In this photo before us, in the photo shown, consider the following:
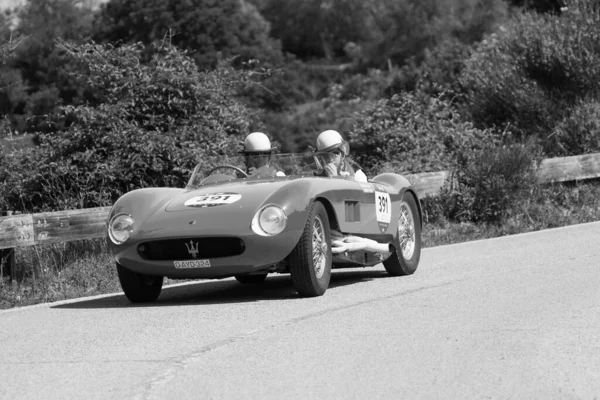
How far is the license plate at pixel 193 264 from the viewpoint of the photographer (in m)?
9.01

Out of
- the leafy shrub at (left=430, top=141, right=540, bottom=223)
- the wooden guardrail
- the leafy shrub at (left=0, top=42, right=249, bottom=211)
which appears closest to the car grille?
the wooden guardrail

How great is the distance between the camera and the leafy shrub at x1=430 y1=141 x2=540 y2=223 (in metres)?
17.0

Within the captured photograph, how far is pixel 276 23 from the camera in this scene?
13862 centimetres

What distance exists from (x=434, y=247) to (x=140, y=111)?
4.66m

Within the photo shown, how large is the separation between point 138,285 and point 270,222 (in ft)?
4.23

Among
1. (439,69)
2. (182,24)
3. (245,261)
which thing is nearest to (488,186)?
(245,261)

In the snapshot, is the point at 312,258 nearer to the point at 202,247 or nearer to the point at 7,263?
the point at 202,247

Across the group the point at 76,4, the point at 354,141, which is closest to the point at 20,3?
the point at 76,4

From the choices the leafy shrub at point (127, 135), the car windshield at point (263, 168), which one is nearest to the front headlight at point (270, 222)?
the car windshield at point (263, 168)

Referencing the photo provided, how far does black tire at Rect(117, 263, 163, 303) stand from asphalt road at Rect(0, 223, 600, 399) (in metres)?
0.14

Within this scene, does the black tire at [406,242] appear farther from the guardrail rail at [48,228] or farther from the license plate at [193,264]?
the guardrail rail at [48,228]

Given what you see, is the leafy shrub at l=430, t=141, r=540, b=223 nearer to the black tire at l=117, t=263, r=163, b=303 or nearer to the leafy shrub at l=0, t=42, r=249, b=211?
the leafy shrub at l=0, t=42, r=249, b=211

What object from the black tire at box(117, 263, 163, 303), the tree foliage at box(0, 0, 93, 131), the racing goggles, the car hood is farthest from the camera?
the tree foliage at box(0, 0, 93, 131)

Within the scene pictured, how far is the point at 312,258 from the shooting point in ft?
30.0
